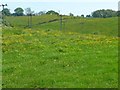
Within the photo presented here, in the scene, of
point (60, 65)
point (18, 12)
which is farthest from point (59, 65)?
point (18, 12)

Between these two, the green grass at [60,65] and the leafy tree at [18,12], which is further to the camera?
the leafy tree at [18,12]

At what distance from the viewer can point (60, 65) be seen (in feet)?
66.2

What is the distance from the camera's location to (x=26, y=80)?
683 inches

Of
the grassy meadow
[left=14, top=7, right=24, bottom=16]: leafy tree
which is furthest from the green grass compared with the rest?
[left=14, top=7, right=24, bottom=16]: leafy tree

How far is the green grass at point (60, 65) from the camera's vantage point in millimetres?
16719

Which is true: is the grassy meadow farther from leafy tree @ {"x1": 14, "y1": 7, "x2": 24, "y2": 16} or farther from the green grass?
Result: leafy tree @ {"x1": 14, "y1": 7, "x2": 24, "y2": 16}

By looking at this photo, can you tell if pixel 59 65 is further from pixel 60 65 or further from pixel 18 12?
pixel 18 12

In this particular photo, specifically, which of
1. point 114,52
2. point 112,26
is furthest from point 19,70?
point 112,26

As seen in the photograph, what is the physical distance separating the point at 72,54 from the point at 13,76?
19.8ft

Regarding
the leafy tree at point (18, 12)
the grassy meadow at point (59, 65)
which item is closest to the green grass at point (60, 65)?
the grassy meadow at point (59, 65)

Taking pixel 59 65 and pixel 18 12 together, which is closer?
pixel 59 65

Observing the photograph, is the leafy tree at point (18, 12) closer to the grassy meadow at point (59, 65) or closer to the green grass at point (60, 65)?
the grassy meadow at point (59, 65)

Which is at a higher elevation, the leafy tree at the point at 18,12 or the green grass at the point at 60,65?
the leafy tree at the point at 18,12

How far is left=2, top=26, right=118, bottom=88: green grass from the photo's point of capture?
16.7 meters
